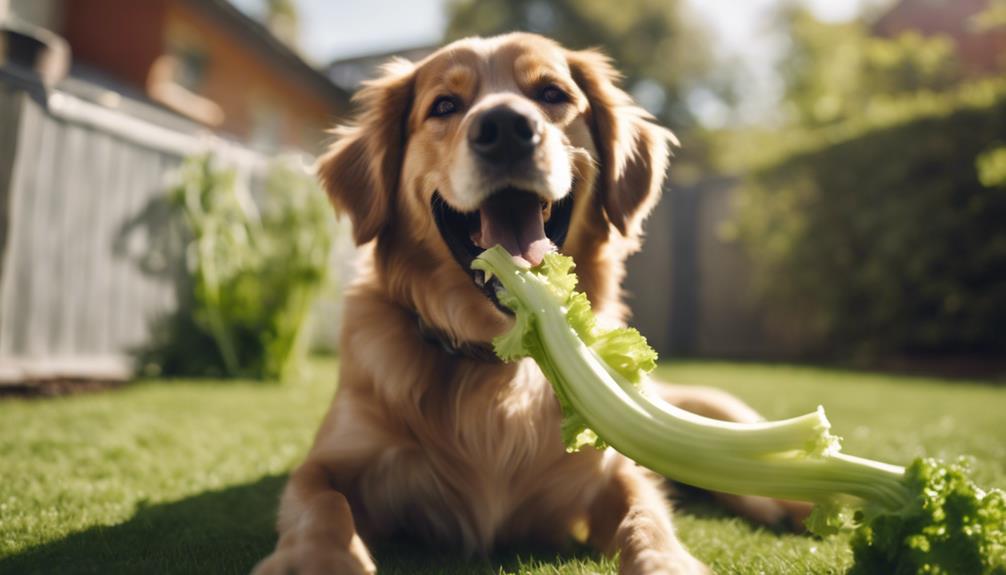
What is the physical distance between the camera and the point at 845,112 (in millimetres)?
16625

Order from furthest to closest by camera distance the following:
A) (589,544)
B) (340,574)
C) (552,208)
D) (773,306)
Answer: (773,306), (552,208), (589,544), (340,574)

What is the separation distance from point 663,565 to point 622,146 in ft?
5.32

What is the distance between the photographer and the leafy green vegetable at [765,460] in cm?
140

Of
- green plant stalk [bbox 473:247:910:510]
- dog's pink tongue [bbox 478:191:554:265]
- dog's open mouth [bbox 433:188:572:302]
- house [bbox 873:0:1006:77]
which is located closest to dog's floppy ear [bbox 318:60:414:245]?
dog's open mouth [bbox 433:188:572:302]

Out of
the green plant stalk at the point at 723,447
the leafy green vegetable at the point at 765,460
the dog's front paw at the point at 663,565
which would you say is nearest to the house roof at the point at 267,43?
the leafy green vegetable at the point at 765,460

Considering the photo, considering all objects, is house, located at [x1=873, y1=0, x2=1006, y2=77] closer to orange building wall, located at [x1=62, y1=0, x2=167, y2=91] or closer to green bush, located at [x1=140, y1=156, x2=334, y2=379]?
orange building wall, located at [x1=62, y1=0, x2=167, y2=91]

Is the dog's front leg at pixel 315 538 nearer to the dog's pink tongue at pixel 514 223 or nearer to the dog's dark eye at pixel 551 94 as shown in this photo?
the dog's pink tongue at pixel 514 223

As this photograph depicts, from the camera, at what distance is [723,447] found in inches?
59.6

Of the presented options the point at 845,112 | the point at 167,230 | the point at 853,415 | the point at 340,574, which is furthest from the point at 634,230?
the point at 845,112

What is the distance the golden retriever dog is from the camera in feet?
6.93

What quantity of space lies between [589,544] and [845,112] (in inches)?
666

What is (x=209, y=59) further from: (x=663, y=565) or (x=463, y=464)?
(x=663, y=565)

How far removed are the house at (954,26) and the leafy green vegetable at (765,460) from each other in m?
21.7

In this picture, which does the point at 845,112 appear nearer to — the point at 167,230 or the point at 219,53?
the point at 219,53
